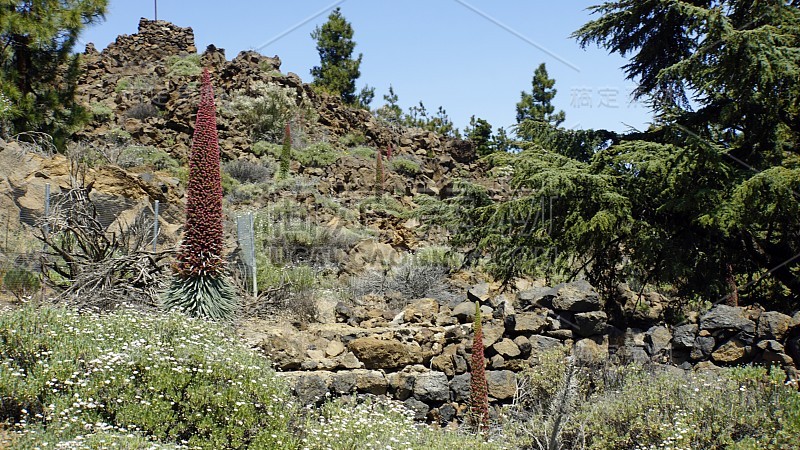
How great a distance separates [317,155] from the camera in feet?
81.6

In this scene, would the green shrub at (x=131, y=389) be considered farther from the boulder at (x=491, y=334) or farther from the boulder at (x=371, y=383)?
the boulder at (x=491, y=334)

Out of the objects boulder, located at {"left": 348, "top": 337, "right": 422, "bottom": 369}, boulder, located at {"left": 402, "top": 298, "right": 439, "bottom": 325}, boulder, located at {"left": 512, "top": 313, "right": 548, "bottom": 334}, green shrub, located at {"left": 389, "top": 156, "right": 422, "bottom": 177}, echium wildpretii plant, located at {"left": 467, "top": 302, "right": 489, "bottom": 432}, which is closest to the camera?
echium wildpretii plant, located at {"left": 467, "top": 302, "right": 489, "bottom": 432}

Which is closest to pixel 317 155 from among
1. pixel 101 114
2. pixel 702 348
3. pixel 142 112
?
pixel 142 112

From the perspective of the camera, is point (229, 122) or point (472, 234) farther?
point (229, 122)

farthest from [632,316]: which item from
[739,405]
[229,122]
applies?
[229,122]

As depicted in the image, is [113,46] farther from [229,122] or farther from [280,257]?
[280,257]

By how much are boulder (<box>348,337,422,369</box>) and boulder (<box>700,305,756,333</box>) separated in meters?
3.28

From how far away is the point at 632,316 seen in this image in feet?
29.0

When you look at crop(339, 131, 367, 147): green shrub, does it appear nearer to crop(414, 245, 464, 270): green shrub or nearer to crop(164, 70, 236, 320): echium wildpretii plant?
crop(414, 245, 464, 270): green shrub

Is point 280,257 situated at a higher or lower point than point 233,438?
higher

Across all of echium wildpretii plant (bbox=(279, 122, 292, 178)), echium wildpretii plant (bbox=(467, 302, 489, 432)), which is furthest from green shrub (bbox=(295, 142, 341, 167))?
echium wildpretii plant (bbox=(467, 302, 489, 432))

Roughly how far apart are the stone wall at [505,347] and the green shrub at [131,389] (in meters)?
0.97

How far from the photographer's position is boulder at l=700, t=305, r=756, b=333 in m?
7.61

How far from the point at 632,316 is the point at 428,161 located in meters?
19.7
